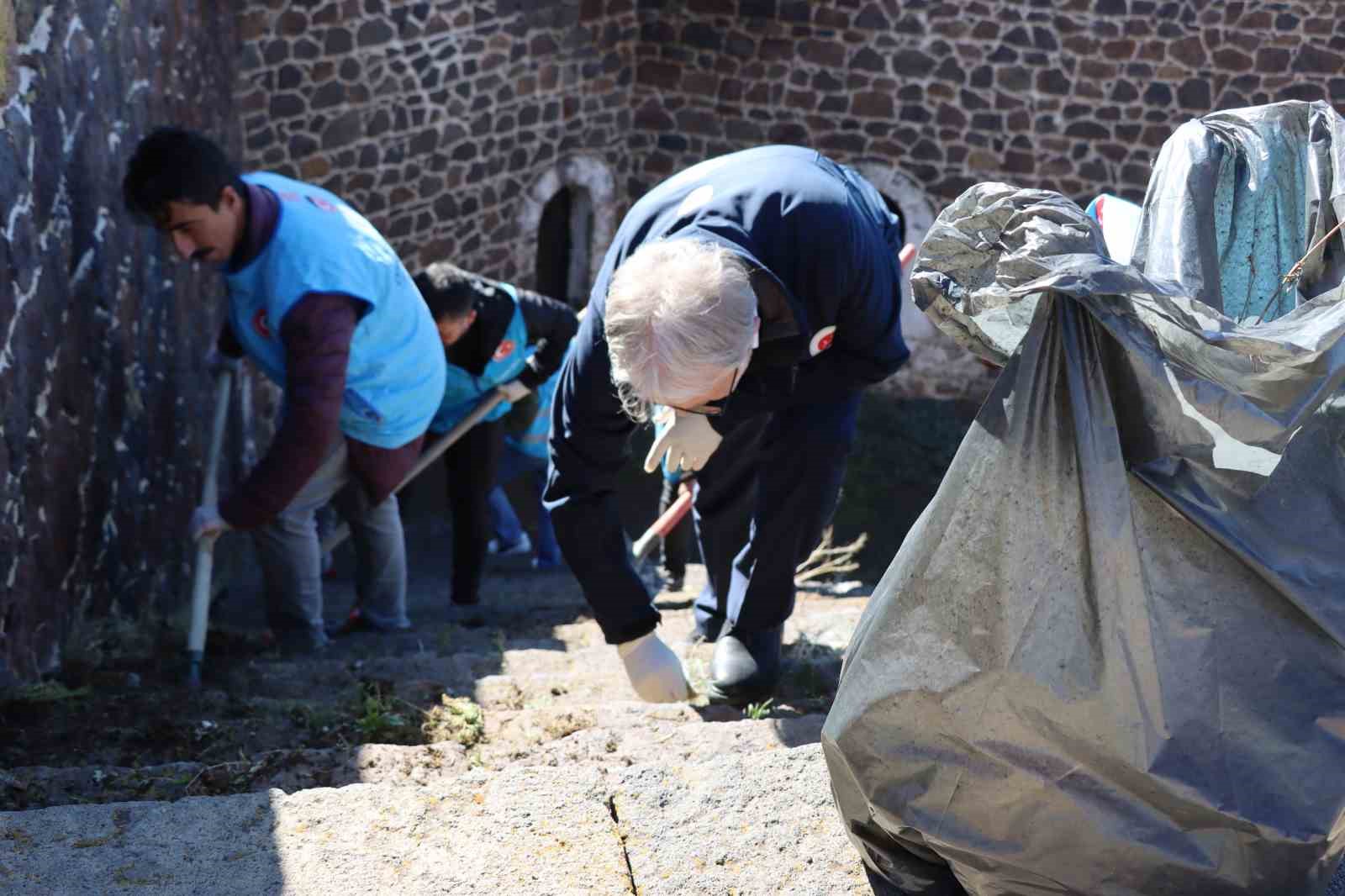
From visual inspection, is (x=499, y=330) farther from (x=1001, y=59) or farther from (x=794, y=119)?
(x=1001, y=59)

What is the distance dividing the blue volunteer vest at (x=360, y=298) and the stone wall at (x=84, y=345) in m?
0.45

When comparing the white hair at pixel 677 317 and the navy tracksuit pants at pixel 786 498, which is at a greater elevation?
the white hair at pixel 677 317

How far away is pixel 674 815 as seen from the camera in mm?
2201

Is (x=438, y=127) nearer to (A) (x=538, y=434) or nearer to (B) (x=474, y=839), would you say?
(A) (x=538, y=434)

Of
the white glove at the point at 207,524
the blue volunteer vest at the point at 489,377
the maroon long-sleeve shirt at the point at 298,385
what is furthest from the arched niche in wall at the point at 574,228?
the maroon long-sleeve shirt at the point at 298,385

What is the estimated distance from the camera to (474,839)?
6.95 feet

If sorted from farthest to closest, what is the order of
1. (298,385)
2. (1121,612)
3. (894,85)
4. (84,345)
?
(894,85), (84,345), (298,385), (1121,612)

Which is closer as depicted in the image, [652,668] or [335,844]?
[335,844]

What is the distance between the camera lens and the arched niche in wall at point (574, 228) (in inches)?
391

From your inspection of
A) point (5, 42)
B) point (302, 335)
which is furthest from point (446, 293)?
point (5, 42)

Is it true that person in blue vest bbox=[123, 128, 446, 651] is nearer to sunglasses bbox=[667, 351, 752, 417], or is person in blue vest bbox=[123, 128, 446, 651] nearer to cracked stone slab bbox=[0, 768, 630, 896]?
sunglasses bbox=[667, 351, 752, 417]

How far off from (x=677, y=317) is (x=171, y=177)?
1.92 metres

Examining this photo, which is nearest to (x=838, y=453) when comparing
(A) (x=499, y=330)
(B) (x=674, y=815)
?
(B) (x=674, y=815)

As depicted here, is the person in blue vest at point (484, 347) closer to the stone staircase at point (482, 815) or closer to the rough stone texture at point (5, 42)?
the rough stone texture at point (5, 42)
